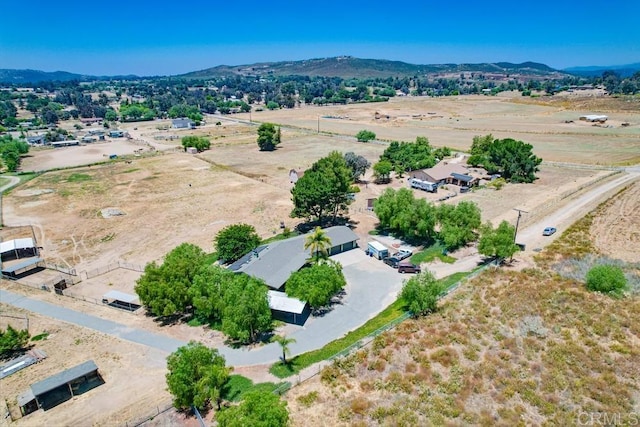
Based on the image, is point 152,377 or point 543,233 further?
point 543,233

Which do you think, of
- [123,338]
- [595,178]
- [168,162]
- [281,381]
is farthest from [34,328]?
[595,178]

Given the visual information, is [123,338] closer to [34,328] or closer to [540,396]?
[34,328]

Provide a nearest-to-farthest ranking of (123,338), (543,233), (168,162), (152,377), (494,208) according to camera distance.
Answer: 1. (152,377)
2. (123,338)
3. (543,233)
4. (494,208)
5. (168,162)

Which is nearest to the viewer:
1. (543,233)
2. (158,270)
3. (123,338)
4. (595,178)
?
(123,338)

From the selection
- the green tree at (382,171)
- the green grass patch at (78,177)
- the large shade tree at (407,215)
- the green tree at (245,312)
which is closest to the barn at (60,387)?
the green tree at (245,312)

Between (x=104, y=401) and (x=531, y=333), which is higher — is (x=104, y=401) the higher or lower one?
the lower one

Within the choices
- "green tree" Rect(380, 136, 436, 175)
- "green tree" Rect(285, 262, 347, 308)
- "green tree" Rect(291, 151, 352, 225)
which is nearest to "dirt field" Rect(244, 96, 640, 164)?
"green tree" Rect(380, 136, 436, 175)

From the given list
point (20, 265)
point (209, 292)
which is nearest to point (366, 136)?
point (20, 265)
